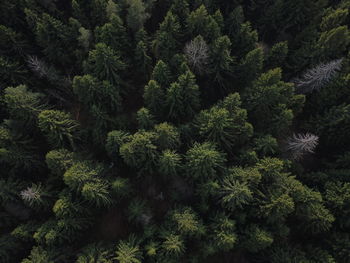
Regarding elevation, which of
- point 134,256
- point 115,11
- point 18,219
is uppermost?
point 115,11

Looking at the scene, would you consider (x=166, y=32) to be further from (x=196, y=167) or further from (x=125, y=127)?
(x=196, y=167)

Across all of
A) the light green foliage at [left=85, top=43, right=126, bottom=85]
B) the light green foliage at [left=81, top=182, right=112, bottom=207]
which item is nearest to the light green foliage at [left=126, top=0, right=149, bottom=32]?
the light green foliage at [left=85, top=43, right=126, bottom=85]

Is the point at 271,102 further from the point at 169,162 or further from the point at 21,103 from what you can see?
the point at 21,103

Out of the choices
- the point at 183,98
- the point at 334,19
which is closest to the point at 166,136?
the point at 183,98

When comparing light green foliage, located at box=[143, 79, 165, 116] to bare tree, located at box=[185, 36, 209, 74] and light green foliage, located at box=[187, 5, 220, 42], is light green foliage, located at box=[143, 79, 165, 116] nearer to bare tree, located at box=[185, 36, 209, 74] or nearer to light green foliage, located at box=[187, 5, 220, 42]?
bare tree, located at box=[185, 36, 209, 74]

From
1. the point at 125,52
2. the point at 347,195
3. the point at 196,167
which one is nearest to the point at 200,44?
the point at 125,52

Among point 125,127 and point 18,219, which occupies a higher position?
point 125,127
